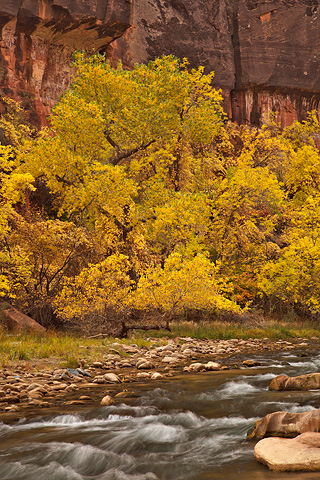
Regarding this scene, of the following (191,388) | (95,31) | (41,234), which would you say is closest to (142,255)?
(41,234)

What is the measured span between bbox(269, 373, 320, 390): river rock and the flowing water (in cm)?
24

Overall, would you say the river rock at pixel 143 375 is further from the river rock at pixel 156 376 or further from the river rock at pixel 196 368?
the river rock at pixel 196 368

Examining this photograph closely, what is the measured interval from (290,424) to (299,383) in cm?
331

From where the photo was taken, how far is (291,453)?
15.1 ft

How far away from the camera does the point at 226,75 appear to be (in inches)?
1817

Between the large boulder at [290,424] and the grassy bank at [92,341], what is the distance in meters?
6.53

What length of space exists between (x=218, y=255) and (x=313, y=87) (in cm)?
3065

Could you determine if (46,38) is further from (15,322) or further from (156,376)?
(156,376)

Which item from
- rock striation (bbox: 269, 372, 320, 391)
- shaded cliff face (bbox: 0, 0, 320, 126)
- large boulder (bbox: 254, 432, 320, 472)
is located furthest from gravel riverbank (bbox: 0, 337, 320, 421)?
shaded cliff face (bbox: 0, 0, 320, 126)

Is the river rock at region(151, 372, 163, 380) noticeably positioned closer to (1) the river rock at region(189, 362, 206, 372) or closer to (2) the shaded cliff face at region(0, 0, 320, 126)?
(1) the river rock at region(189, 362, 206, 372)

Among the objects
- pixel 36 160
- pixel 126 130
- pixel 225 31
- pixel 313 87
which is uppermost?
pixel 225 31

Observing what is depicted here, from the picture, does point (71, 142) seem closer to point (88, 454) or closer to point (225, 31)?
point (88, 454)

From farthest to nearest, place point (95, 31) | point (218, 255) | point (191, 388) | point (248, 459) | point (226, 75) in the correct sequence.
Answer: point (226, 75) → point (95, 31) → point (218, 255) → point (191, 388) → point (248, 459)

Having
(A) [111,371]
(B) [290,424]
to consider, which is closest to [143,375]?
(A) [111,371]
